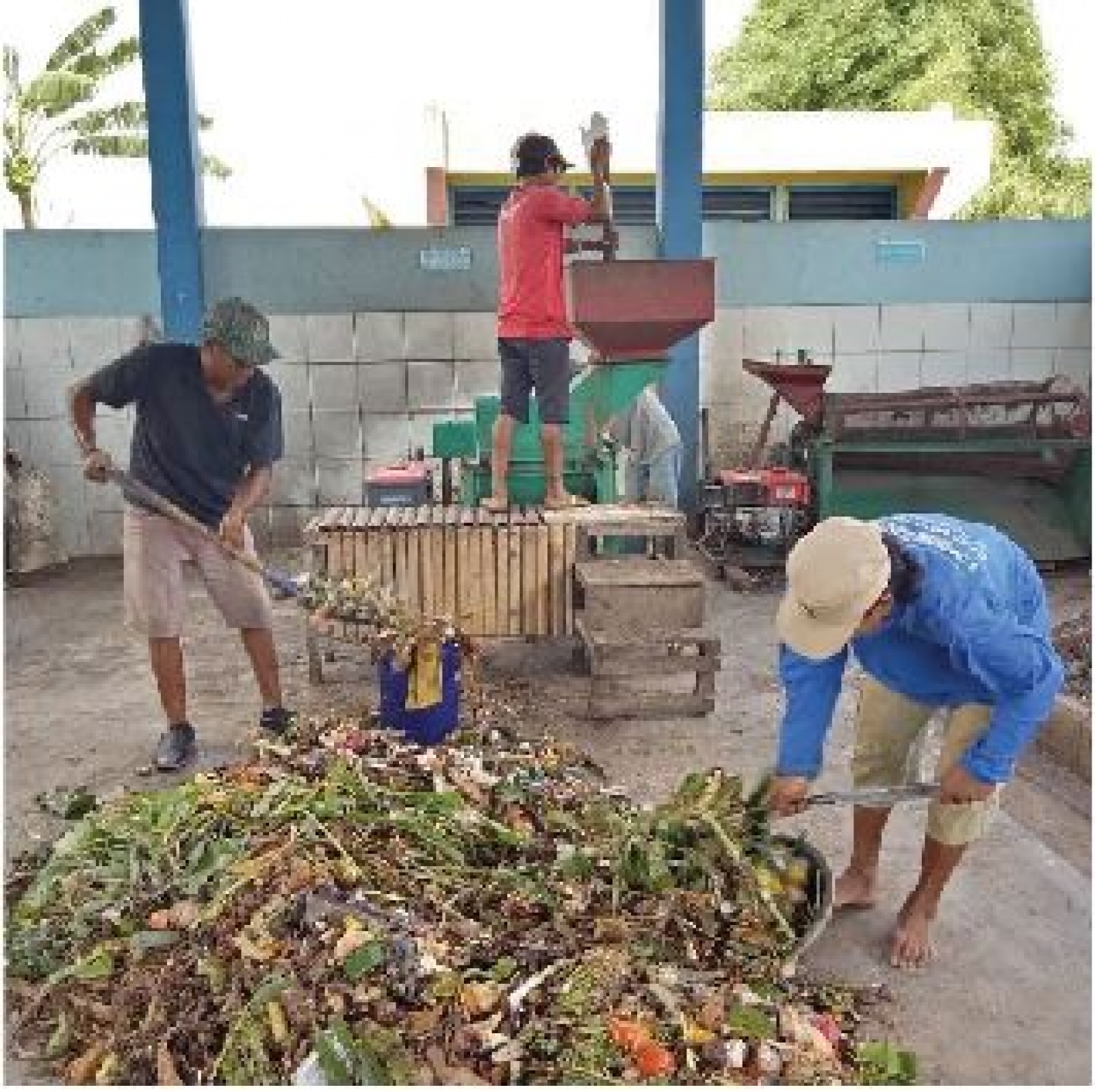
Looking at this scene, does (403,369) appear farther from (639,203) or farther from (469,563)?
(639,203)

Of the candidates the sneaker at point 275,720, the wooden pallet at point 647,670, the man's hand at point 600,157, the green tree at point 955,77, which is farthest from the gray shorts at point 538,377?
the green tree at point 955,77

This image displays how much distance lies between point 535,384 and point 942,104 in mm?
14352

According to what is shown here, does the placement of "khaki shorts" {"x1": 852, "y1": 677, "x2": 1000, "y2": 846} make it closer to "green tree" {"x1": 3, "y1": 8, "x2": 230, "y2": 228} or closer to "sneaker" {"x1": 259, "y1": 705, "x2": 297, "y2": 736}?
"sneaker" {"x1": 259, "y1": 705, "x2": 297, "y2": 736}

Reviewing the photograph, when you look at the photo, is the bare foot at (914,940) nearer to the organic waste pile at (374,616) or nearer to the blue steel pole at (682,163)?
the organic waste pile at (374,616)

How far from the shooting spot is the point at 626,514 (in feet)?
19.5

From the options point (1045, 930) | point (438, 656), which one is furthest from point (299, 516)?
point (1045, 930)

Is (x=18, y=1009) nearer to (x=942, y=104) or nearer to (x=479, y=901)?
(x=479, y=901)

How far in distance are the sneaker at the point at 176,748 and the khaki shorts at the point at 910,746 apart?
9.08 feet

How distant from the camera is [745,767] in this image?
482 centimetres

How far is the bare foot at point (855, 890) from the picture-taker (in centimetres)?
364

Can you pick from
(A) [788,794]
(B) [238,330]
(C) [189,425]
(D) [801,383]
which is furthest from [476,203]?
(A) [788,794]

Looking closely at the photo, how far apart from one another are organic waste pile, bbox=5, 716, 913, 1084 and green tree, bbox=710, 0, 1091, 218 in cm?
1683

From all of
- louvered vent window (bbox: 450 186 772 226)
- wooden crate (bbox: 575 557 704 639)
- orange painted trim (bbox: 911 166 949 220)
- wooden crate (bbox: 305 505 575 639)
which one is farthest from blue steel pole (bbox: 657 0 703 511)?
orange painted trim (bbox: 911 166 949 220)

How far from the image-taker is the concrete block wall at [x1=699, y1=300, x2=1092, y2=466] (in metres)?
8.83
